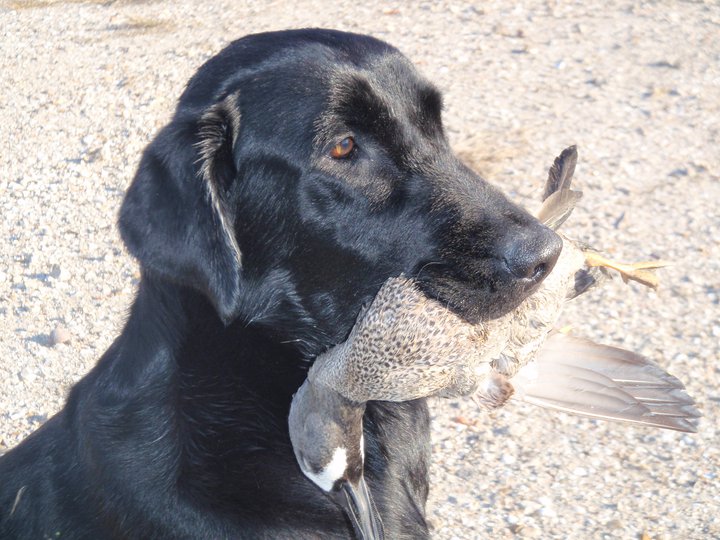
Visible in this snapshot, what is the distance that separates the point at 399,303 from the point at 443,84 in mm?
3930

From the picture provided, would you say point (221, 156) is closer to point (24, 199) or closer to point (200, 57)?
point (24, 199)

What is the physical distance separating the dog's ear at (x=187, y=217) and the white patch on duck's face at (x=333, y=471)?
0.50 m

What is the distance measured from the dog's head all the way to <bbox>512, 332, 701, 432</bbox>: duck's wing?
595 millimetres

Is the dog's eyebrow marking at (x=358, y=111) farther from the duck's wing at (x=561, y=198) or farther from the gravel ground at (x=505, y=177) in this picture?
the gravel ground at (x=505, y=177)

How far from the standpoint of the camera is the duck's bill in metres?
2.47

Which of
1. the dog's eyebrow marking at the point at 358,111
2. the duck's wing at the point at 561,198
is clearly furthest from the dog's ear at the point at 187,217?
the duck's wing at the point at 561,198

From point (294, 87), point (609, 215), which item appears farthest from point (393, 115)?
point (609, 215)

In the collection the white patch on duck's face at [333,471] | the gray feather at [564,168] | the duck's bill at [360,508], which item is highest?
the gray feather at [564,168]

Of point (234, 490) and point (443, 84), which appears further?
point (443, 84)

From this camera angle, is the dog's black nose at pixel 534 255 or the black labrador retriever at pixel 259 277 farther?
the black labrador retriever at pixel 259 277

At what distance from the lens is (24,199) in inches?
223

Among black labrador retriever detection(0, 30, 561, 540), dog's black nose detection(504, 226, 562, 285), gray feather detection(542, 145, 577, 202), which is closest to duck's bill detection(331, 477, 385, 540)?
black labrador retriever detection(0, 30, 561, 540)

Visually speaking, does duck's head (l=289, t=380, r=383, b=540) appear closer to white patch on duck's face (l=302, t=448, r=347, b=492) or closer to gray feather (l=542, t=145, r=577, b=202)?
white patch on duck's face (l=302, t=448, r=347, b=492)

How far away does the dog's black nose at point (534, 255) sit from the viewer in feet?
8.15
